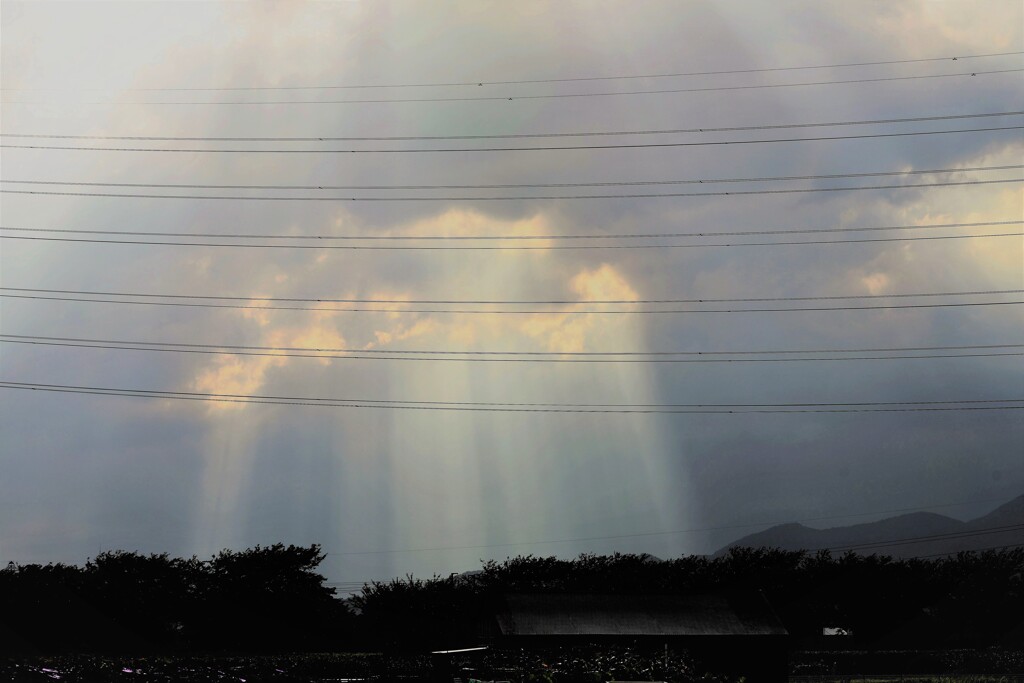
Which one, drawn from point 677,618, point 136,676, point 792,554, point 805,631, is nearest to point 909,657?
point 677,618

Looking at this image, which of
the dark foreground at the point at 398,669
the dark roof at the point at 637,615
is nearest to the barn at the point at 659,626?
the dark roof at the point at 637,615

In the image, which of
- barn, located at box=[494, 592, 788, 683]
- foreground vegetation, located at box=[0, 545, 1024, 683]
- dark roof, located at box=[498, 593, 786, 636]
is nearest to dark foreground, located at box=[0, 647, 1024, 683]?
foreground vegetation, located at box=[0, 545, 1024, 683]

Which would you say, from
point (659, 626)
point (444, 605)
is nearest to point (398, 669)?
point (659, 626)

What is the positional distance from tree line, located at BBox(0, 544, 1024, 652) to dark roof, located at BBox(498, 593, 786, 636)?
2.87 meters

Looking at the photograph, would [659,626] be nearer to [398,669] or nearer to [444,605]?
[444,605]

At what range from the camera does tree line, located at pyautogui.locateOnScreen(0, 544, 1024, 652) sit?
319 ft

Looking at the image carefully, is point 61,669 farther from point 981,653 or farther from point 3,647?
Answer: point 981,653

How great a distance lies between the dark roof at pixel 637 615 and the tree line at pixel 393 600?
2.87 meters

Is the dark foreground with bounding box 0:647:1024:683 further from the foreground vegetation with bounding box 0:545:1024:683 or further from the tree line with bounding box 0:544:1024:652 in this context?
the tree line with bounding box 0:544:1024:652

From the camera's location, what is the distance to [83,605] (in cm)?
9925

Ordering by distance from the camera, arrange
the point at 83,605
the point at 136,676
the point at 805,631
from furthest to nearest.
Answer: the point at 805,631 → the point at 83,605 → the point at 136,676

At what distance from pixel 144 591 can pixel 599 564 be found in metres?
64.7

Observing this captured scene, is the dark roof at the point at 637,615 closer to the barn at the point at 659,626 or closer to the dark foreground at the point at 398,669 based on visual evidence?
the barn at the point at 659,626

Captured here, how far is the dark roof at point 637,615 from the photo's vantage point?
282 feet
